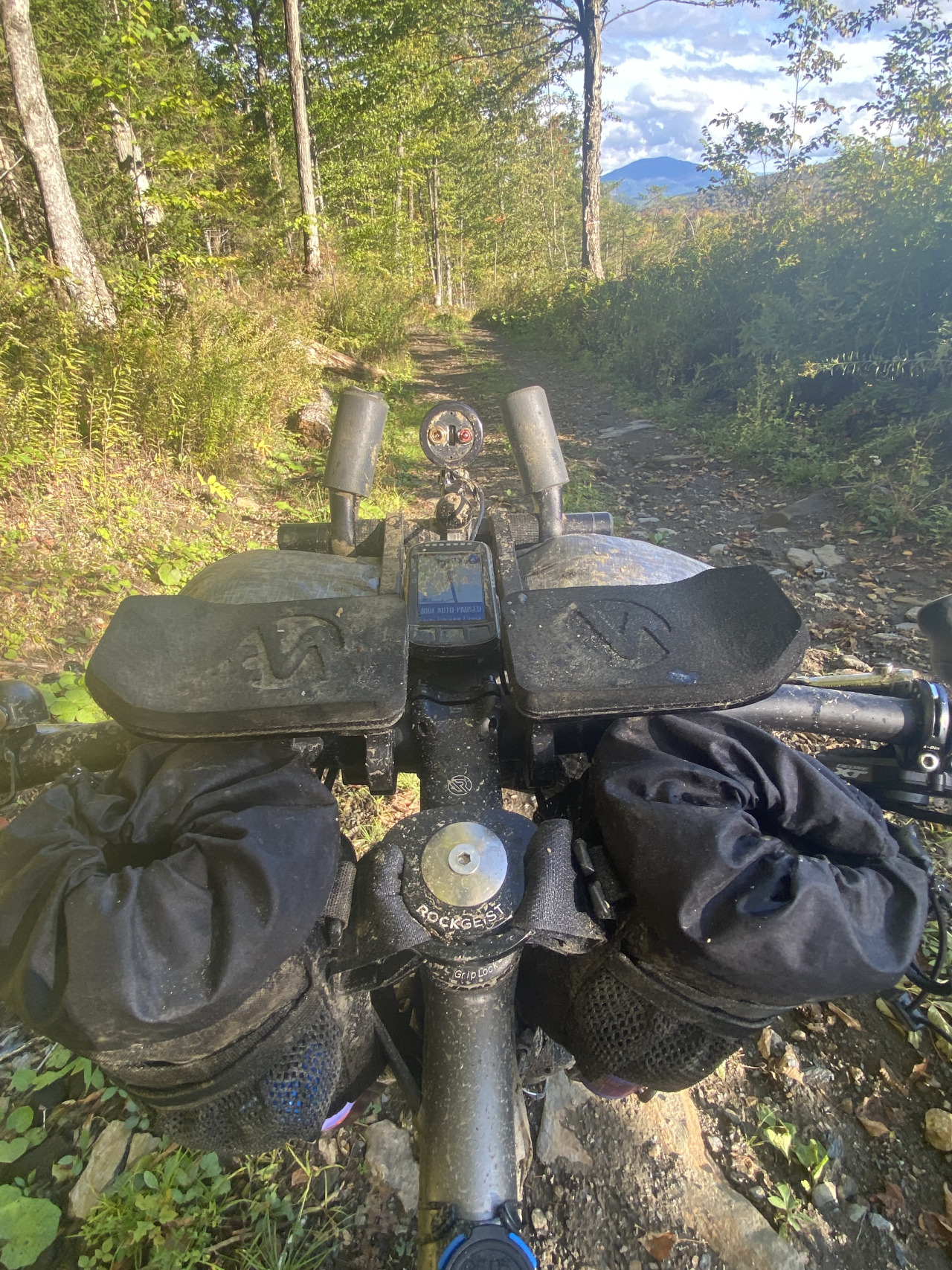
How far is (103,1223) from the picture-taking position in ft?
5.47

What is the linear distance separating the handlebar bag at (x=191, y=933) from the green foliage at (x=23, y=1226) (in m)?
0.84

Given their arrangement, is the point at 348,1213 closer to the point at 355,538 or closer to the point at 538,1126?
the point at 538,1126

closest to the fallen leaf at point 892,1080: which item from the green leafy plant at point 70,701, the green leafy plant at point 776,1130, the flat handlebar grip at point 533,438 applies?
the green leafy plant at point 776,1130

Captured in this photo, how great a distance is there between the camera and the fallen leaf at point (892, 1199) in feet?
5.60

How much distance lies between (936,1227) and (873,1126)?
23cm

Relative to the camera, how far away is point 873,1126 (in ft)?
6.16

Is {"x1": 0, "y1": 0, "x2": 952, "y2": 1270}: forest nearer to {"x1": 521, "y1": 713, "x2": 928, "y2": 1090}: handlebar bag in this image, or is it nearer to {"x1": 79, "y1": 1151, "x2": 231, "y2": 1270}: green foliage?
{"x1": 79, "y1": 1151, "x2": 231, "y2": 1270}: green foliage

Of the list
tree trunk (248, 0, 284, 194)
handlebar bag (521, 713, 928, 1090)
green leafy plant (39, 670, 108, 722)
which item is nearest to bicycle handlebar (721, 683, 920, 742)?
handlebar bag (521, 713, 928, 1090)

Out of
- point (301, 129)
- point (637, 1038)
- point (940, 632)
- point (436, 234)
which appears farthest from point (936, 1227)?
point (436, 234)

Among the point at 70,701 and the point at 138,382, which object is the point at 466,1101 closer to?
the point at 70,701

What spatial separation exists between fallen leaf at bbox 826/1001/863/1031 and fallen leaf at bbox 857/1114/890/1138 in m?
0.27

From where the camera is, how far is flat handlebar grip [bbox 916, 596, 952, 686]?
1782 mm

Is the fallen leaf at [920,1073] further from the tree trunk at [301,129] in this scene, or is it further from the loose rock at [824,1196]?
the tree trunk at [301,129]

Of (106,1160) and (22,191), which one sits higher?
(22,191)
